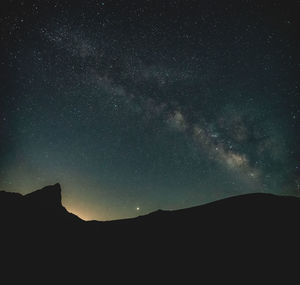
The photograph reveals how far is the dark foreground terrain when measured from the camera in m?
18.6

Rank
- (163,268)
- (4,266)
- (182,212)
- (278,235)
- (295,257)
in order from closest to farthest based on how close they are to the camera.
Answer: (295,257) → (278,235) → (163,268) → (4,266) → (182,212)

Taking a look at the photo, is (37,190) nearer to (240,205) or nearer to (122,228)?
(122,228)

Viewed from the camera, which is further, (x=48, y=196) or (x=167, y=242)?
(x=48, y=196)

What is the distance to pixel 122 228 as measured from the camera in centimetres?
2892

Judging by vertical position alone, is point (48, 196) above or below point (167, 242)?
above

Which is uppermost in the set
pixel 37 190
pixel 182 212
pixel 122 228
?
pixel 37 190

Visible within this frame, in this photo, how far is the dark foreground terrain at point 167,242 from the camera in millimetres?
18609

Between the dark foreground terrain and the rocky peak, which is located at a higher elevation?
the rocky peak

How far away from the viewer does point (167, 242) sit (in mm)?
23594

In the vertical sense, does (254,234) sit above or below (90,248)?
above

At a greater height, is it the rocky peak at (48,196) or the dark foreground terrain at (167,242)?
the rocky peak at (48,196)

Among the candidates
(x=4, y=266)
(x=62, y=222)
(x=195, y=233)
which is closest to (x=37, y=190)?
(x=62, y=222)

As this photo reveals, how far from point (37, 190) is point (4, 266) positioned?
79.3 feet

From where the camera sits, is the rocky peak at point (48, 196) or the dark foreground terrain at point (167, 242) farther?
the rocky peak at point (48, 196)
